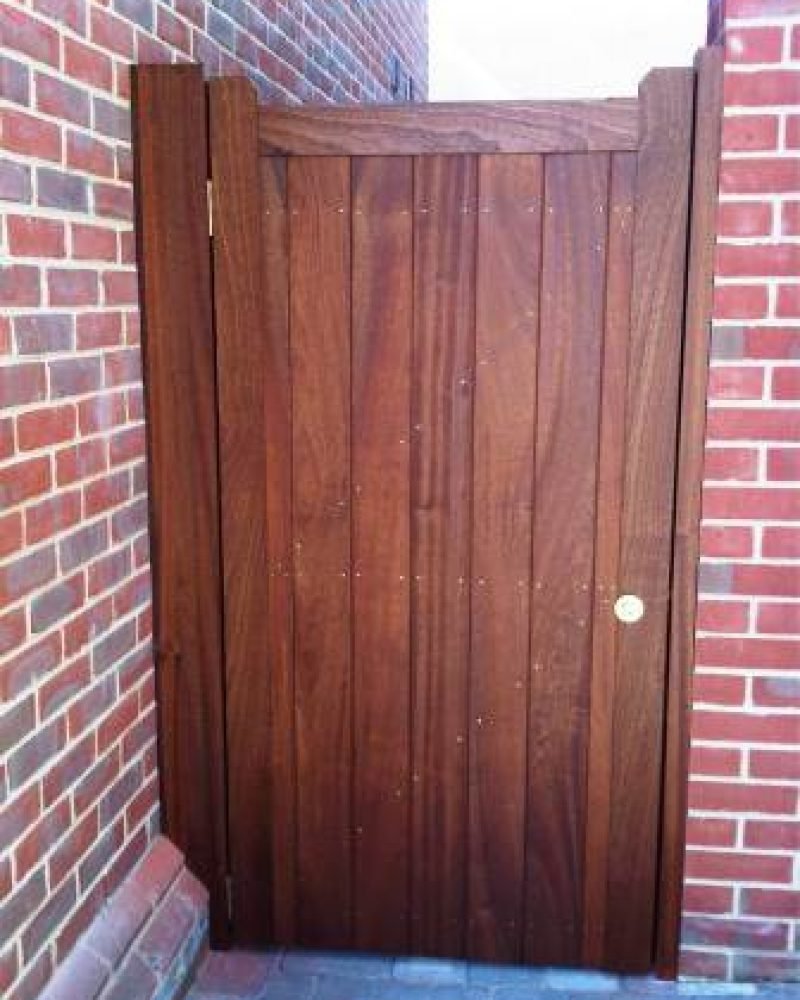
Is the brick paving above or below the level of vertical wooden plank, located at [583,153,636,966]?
below

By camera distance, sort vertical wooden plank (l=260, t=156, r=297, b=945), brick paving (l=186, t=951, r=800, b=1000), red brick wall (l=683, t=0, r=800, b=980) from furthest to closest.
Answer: brick paving (l=186, t=951, r=800, b=1000) → vertical wooden plank (l=260, t=156, r=297, b=945) → red brick wall (l=683, t=0, r=800, b=980)

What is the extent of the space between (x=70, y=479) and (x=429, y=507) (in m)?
0.82

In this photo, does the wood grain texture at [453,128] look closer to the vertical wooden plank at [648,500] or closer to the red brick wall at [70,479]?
the vertical wooden plank at [648,500]

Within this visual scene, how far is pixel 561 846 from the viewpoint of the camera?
9.24 feet

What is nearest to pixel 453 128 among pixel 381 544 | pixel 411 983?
pixel 381 544

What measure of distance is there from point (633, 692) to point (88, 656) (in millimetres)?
1225

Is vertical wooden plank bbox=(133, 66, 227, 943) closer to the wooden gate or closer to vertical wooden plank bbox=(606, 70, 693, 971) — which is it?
the wooden gate

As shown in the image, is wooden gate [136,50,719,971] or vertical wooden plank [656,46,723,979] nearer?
vertical wooden plank [656,46,723,979]

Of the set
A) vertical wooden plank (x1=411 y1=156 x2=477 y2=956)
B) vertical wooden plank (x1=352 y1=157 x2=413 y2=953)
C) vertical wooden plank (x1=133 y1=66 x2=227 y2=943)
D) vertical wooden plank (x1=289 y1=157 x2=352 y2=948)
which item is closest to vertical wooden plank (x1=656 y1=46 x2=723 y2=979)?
vertical wooden plank (x1=411 y1=156 x2=477 y2=956)

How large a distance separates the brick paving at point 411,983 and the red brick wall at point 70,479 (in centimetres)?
41

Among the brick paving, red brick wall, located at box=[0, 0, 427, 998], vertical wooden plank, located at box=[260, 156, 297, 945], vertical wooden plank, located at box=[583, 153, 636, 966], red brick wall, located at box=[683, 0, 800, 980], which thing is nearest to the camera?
red brick wall, located at box=[0, 0, 427, 998]

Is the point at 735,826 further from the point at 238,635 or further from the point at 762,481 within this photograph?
the point at 238,635

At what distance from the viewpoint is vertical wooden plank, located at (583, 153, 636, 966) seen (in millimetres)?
2516

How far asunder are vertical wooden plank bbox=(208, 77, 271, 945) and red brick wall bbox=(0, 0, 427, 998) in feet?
0.63
